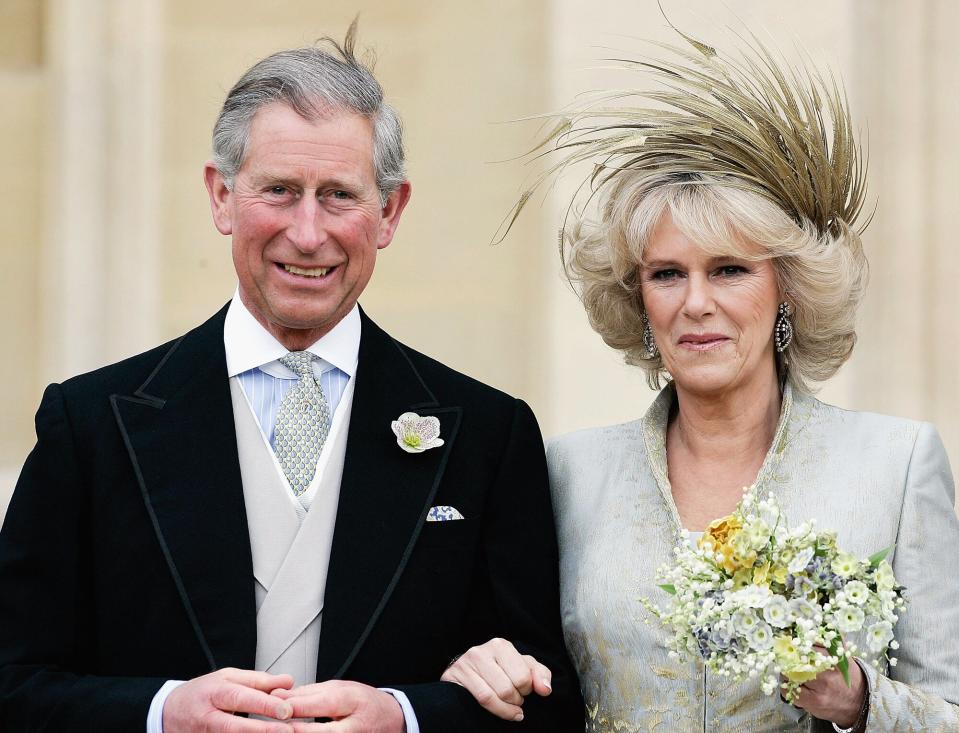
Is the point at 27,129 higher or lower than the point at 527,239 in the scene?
higher

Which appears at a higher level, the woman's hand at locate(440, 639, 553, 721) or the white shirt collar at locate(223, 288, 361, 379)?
the white shirt collar at locate(223, 288, 361, 379)

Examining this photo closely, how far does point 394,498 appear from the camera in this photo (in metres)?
3.31

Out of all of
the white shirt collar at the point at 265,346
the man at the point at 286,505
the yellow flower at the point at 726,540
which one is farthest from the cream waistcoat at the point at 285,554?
the yellow flower at the point at 726,540

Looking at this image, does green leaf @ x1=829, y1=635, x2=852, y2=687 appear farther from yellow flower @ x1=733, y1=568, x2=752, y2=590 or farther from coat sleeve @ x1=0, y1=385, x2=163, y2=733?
coat sleeve @ x1=0, y1=385, x2=163, y2=733

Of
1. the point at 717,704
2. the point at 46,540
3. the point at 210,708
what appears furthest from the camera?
the point at 717,704

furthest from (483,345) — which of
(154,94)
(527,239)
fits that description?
(154,94)

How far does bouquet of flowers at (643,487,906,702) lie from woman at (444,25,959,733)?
0.30 meters

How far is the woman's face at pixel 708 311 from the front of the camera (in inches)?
139

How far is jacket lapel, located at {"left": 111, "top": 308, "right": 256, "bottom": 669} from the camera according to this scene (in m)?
3.13

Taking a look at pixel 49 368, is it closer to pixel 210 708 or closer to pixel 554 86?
pixel 554 86

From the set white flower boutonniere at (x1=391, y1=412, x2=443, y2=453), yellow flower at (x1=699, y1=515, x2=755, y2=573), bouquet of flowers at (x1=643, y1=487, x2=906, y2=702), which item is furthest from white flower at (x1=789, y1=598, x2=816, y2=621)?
white flower boutonniere at (x1=391, y1=412, x2=443, y2=453)

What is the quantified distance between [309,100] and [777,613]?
4.57 feet

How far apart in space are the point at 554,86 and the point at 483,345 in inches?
36.9

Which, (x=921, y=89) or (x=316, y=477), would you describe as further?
(x=921, y=89)
